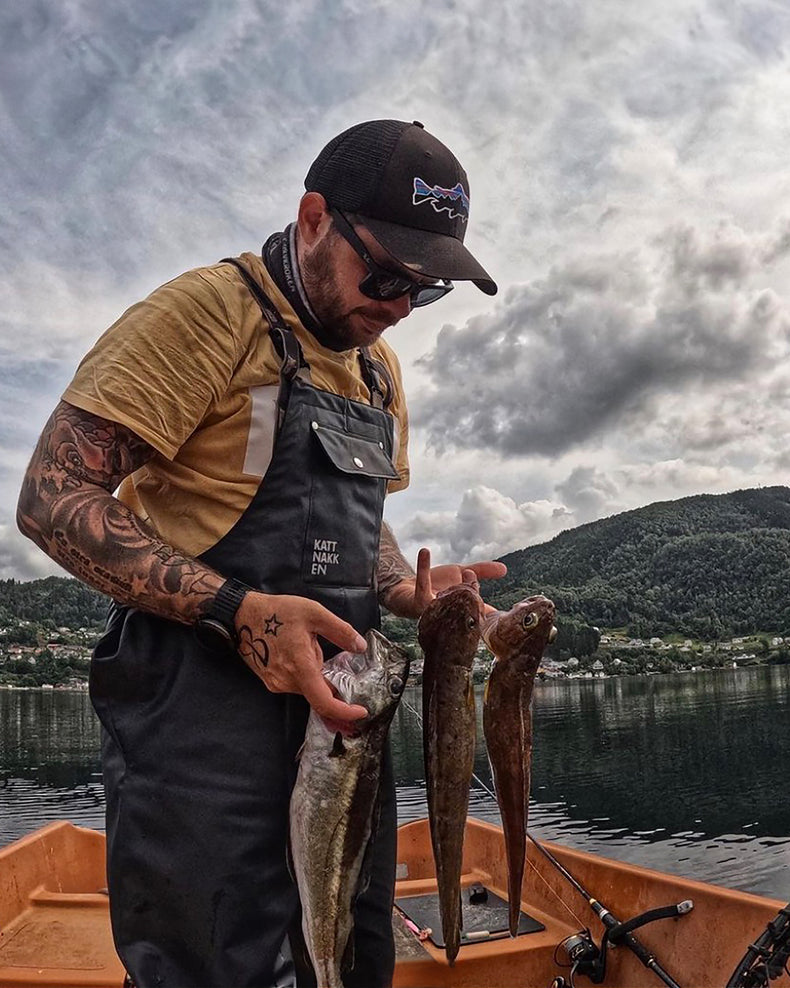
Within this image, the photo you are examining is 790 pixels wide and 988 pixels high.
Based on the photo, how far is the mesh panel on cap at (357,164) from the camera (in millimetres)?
3262

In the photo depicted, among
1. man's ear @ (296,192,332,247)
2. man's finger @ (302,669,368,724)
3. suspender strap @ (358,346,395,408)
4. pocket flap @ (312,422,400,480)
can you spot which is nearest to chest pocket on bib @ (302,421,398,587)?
pocket flap @ (312,422,400,480)

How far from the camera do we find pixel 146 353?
2906 millimetres

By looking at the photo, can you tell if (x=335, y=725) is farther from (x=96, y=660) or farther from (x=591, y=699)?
(x=591, y=699)

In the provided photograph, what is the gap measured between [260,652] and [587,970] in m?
5.20

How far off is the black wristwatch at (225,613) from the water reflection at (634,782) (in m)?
2.36

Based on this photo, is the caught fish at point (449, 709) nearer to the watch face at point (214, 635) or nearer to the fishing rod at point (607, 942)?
the watch face at point (214, 635)

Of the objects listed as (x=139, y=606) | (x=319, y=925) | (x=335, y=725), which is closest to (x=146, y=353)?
(x=139, y=606)

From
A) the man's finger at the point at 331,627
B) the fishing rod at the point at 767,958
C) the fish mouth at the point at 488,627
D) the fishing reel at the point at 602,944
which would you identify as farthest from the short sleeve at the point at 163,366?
the fishing reel at the point at 602,944

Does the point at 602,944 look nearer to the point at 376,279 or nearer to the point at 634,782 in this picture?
the point at 376,279

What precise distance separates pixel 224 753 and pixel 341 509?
3.39 feet

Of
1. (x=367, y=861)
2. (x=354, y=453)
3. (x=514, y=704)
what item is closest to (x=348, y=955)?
(x=367, y=861)

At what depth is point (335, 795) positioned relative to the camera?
2.93 metres

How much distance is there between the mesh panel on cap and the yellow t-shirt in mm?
448

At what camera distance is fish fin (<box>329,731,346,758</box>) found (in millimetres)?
2871
